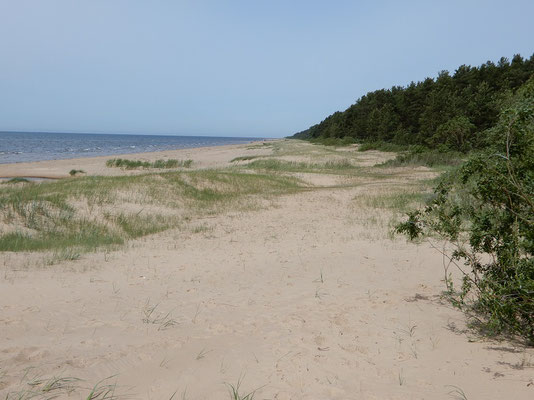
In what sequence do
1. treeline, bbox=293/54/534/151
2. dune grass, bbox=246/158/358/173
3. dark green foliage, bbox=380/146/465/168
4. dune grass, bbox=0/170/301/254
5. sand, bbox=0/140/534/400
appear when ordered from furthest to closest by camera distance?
1. treeline, bbox=293/54/534/151
2. dune grass, bbox=246/158/358/173
3. dark green foliage, bbox=380/146/465/168
4. dune grass, bbox=0/170/301/254
5. sand, bbox=0/140/534/400

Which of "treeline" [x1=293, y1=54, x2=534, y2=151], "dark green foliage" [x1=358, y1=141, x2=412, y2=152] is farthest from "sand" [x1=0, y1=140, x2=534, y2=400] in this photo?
"dark green foliage" [x1=358, y1=141, x2=412, y2=152]

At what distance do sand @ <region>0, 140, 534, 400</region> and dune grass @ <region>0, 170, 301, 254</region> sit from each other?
6.94ft

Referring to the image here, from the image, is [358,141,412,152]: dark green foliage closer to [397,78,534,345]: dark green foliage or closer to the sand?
the sand

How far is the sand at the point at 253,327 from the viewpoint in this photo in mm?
3434

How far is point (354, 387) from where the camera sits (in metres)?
3.41

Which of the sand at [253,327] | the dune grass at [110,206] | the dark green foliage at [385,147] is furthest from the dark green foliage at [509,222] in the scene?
the dark green foliage at [385,147]

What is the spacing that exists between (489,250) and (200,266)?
5.23 m

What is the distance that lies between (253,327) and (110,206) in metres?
9.92

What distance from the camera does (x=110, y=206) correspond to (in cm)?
1302

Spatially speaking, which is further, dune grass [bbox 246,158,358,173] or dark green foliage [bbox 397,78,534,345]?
dune grass [bbox 246,158,358,173]

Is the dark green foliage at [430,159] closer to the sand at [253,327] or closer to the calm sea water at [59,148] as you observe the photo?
the sand at [253,327]

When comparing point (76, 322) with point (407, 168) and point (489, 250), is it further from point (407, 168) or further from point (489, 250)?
point (407, 168)

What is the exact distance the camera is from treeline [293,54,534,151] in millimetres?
31578

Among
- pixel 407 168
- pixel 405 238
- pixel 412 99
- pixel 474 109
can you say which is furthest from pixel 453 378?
pixel 412 99
